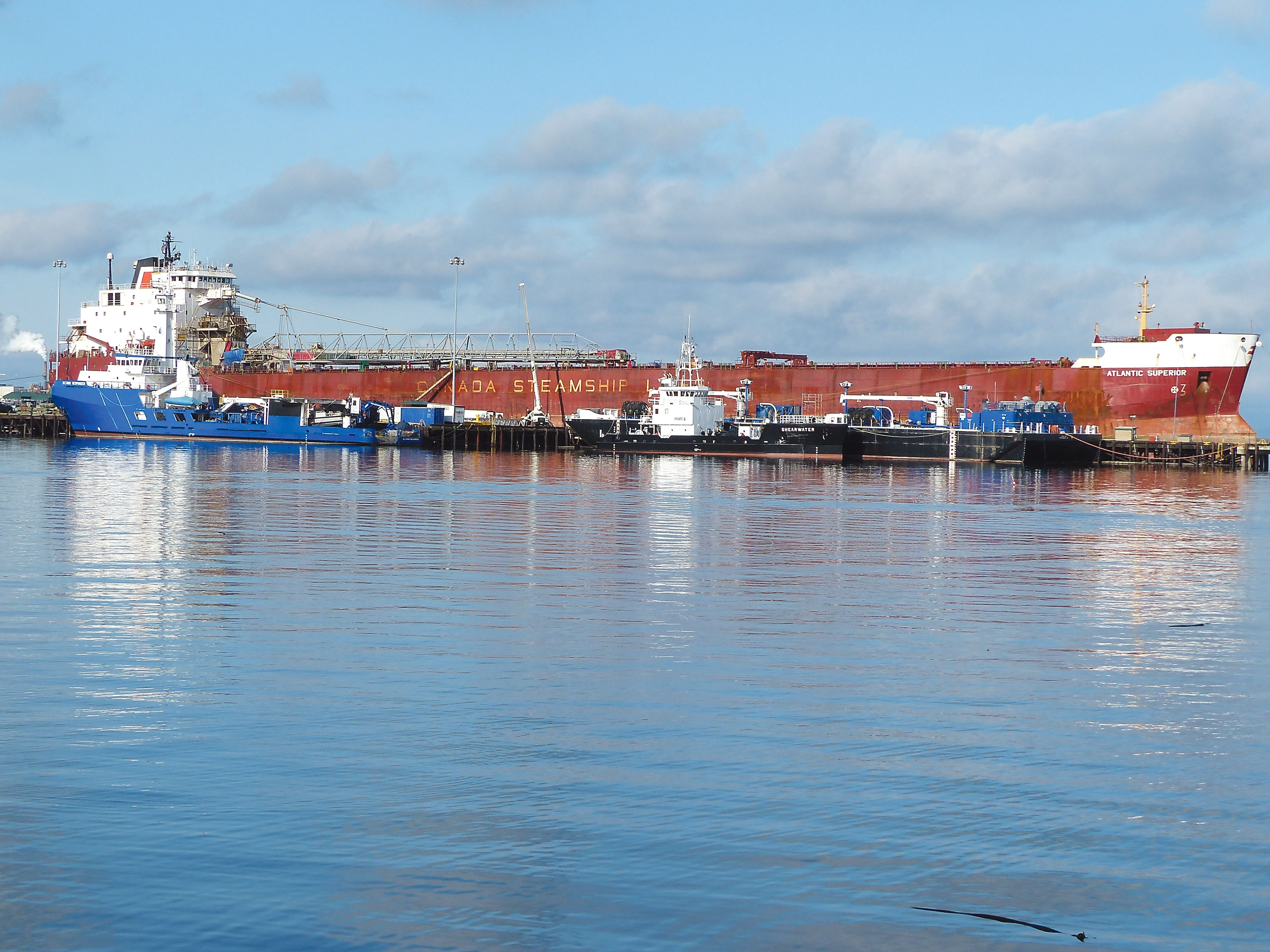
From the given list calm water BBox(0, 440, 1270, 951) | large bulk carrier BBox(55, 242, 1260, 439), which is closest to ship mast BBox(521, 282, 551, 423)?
large bulk carrier BBox(55, 242, 1260, 439)

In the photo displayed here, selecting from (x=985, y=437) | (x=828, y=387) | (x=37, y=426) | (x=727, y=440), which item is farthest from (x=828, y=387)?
(x=37, y=426)

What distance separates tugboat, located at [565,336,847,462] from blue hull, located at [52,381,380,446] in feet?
62.4

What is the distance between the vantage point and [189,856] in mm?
9195

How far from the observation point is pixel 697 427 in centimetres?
9412

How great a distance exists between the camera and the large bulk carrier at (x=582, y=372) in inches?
3433

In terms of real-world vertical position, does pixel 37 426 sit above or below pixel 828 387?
below

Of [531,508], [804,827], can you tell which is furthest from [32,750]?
[531,508]

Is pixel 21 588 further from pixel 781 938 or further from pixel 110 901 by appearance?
pixel 781 938

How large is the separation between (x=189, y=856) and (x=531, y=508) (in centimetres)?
3478

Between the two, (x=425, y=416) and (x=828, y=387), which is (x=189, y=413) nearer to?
(x=425, y=416)

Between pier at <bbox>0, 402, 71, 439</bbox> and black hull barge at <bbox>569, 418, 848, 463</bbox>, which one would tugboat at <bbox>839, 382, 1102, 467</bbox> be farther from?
pier at <bbox>0, 402, 71, 439</bbox>

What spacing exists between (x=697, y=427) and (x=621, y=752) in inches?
3239

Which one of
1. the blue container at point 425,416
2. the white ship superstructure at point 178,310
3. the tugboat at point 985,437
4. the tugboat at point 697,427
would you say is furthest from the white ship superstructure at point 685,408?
the white ship superstructure at point 178,310

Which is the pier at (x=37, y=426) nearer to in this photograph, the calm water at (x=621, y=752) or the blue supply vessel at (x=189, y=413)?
the blue supply vessel at (x=189, y=413)
